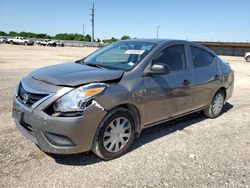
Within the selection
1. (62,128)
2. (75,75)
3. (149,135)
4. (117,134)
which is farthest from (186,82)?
(62,128)

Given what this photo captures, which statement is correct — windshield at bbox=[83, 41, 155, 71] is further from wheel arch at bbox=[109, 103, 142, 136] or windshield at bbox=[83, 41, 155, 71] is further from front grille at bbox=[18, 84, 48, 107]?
front grille at bbox=[18, 84, 48, 107]

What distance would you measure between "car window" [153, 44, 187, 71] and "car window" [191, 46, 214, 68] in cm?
35

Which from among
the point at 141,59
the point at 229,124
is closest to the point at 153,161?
the point at 141,59

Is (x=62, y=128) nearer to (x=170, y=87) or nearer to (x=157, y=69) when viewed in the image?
(x=157, y=69)

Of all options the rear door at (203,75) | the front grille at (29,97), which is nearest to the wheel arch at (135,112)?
the front grille at (29,97)

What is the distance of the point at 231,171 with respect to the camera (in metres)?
3.35

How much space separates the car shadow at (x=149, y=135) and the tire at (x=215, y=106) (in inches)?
7.3

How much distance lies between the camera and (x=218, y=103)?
559 centimetres

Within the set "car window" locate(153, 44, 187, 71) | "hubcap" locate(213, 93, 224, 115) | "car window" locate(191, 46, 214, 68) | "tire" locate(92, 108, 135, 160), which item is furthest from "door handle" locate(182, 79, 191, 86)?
"hubcap" locate(213, 93, 224, 115)

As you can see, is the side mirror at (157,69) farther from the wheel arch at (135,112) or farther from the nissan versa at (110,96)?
the wheel arch at (135,112)

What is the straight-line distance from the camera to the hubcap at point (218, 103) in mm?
5488

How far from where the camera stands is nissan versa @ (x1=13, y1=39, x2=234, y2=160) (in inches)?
117

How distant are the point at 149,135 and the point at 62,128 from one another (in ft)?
6.20

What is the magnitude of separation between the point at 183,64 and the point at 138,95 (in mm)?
1363
